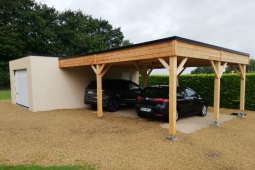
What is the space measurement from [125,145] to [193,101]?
4239 millimetres

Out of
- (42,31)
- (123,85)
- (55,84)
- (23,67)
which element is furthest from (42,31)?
(123,85)

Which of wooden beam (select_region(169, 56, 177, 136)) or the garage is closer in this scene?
wooden beam (select_region(169, 56, 177, 136))

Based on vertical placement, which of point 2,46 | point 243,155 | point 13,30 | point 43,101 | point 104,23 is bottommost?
point 243,155

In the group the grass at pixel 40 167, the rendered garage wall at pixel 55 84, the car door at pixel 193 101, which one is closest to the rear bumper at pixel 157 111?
the car door at pixel 193 101

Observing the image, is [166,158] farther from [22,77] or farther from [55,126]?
[22,77]

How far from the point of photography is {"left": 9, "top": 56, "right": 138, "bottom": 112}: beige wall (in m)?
9.42

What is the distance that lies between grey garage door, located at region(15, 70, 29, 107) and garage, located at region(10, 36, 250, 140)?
0.46 m

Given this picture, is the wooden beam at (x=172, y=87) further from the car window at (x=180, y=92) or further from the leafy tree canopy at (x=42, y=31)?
the leafy tree canopy at (x=42, y=31)

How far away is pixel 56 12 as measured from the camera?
103ft

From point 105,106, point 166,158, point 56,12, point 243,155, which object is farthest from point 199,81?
point 56,12

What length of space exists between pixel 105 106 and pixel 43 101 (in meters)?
3.32

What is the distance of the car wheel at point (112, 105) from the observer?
947 cm

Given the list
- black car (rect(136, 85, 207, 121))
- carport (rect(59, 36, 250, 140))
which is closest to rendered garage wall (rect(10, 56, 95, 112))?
carport (rect(59, 36, 250, 140))

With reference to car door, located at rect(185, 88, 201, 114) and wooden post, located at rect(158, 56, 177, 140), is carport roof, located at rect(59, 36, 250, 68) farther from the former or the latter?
car door, located at rect(185, 88, 201, 114)
